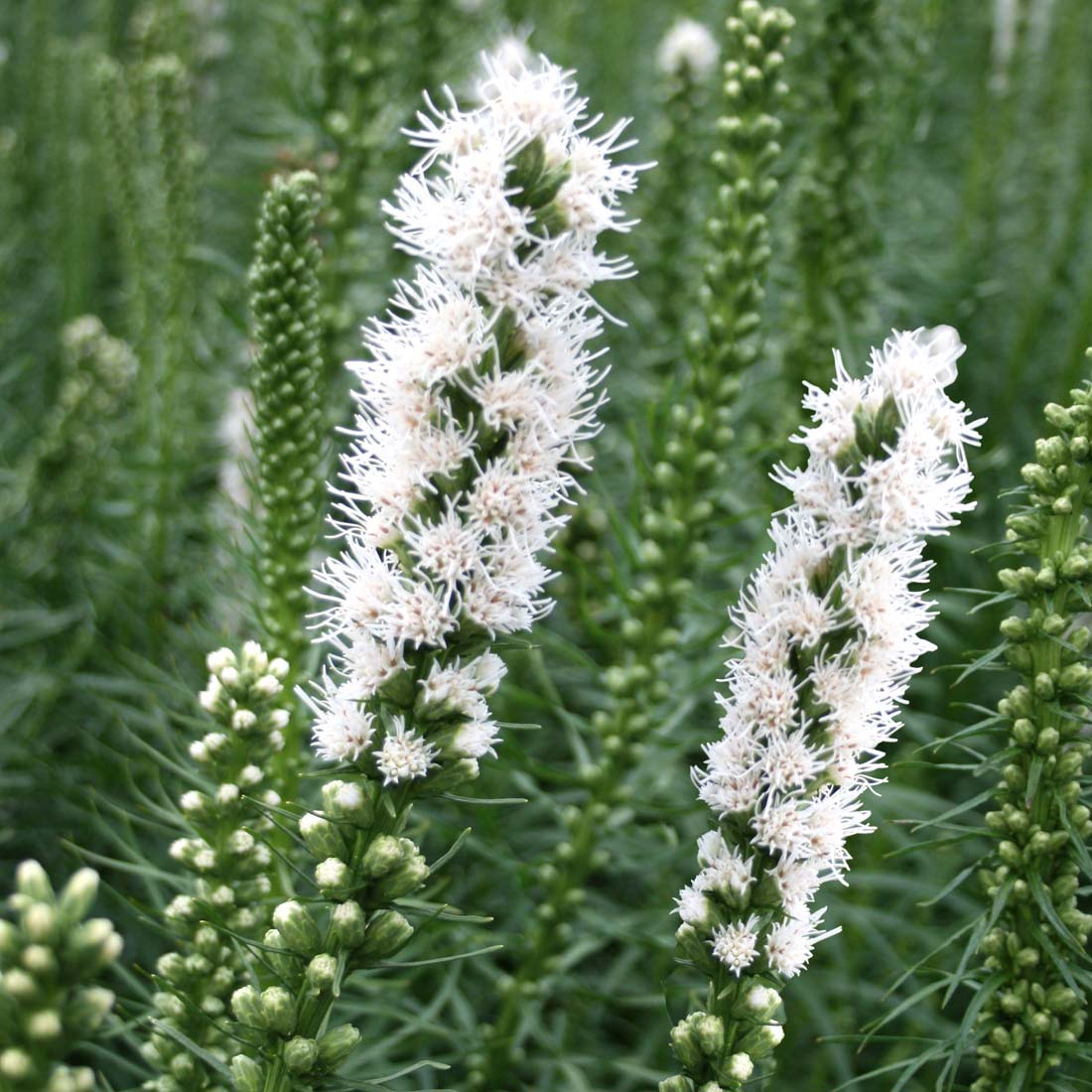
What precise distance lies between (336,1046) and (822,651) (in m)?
0.60

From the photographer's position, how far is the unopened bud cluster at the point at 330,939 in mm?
1233

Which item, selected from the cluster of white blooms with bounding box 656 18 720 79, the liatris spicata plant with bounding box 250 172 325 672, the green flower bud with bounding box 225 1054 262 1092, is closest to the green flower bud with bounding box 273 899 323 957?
the green flower bud with bounding box 225 1054 262 1092

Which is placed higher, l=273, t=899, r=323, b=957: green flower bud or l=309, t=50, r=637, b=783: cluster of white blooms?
l=309, t=50, r=637, b=783: cluster of white blooms

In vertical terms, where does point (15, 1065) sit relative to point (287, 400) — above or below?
below

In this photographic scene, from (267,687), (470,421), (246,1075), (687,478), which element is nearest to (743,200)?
(687,478)

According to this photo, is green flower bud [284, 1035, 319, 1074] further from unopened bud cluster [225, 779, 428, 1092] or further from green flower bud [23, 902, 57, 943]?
green flower bud [23, 902, 57, 943]

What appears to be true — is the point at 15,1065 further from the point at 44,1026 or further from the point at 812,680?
the point at 812,680

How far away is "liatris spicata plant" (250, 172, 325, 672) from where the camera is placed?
1.61 metres

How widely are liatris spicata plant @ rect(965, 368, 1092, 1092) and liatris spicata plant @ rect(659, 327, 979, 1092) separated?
16 cm

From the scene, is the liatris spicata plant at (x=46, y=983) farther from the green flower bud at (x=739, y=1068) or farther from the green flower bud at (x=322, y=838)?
the green flower bud at (x=739, y=1068)

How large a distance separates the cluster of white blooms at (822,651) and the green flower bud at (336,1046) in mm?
347

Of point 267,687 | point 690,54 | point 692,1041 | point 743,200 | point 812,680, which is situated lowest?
point 692,1041

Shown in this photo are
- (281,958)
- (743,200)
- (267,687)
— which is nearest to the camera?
(281,958)

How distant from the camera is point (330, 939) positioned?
49.9 inches
